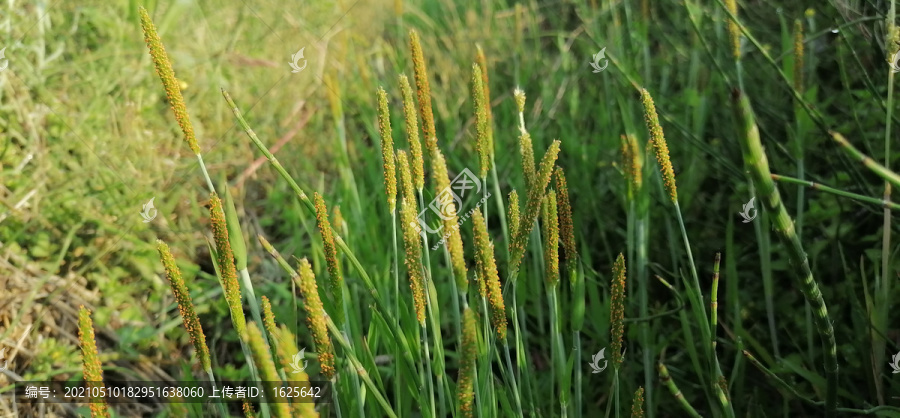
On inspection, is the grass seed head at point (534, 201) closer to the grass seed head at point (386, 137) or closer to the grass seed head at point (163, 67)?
the grass seed head at point (386, 137)

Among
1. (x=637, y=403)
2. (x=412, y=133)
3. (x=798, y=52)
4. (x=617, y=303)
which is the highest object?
(x=798, y=52)

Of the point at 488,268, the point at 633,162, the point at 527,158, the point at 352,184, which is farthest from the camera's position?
the point at 352,184

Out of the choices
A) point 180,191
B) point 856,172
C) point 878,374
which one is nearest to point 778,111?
point 856,172

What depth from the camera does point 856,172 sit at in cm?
124

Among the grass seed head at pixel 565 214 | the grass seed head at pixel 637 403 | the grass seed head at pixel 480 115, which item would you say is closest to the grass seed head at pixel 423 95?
the grass seed head at pixel 480 115

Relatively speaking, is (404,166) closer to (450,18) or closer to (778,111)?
(778,111)

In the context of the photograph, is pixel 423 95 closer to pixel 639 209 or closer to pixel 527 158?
pixel 527 158

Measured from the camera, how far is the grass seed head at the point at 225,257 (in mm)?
705

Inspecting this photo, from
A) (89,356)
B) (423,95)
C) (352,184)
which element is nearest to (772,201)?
(423,95)

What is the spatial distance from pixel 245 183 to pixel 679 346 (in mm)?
1232

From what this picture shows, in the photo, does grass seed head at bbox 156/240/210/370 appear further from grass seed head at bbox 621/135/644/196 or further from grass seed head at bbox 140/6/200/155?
grass seed head at bbox 621/135/644/196

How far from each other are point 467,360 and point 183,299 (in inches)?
12.6

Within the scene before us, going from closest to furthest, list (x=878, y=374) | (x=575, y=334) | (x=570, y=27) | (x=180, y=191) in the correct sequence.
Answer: (x=575, y=334), (x=878, y=374), (x=180, y=191), (x=570, y=27)

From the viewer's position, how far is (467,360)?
23.2 inches
